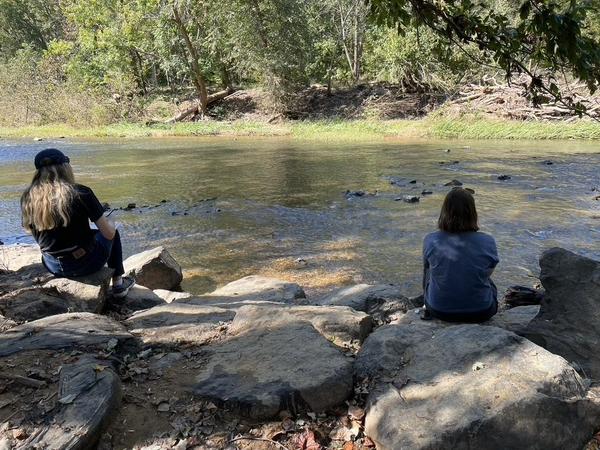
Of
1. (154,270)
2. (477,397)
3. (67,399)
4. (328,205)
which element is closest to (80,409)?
(67,399)

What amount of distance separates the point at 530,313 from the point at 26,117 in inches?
1790

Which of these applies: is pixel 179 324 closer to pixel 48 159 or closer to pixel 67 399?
pixel 67 399

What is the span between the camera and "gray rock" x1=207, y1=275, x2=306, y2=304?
6.25 m

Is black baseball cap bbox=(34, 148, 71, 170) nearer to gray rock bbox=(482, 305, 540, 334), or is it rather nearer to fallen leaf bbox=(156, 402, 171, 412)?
fallen leaf bbox=(156, 402, 171, 412)

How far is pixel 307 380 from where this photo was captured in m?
3.26

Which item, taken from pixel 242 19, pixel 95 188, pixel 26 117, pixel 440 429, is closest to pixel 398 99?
pixel 242 19

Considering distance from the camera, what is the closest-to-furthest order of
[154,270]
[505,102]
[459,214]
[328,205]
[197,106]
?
[459,214]
[154,270]
[328,205]
[505,102]
[197,106]

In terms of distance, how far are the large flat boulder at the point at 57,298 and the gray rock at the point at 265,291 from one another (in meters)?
1.59

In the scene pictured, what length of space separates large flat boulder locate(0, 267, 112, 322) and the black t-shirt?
1.22 ft

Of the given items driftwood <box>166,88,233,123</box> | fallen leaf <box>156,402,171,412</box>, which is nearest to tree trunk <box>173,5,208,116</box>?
driftwood <box>166,88,233,123</box>

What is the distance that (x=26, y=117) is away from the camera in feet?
138

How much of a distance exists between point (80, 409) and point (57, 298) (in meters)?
2.46

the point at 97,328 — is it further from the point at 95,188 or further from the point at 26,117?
the point at 26,117

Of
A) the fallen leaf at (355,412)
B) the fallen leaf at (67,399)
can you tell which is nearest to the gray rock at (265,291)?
the fallen leaf at (355,412)
